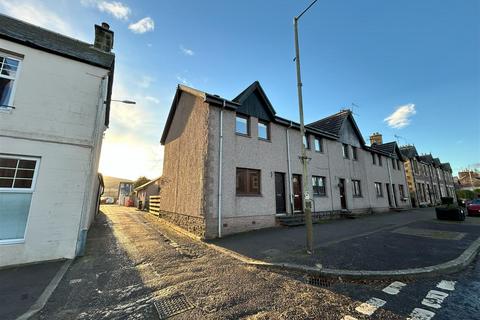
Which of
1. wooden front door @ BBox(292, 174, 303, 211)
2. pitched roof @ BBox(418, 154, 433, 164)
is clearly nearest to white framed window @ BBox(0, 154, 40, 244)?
wooden front door @ BBox(292, 174, 303, 211)

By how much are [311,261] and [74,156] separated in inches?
320

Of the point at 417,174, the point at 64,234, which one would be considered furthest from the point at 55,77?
the point at 417,174

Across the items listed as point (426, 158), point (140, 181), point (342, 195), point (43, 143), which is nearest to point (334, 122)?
point (342, 195)

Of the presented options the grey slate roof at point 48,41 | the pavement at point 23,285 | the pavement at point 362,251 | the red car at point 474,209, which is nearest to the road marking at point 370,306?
the pavement at point 362,251

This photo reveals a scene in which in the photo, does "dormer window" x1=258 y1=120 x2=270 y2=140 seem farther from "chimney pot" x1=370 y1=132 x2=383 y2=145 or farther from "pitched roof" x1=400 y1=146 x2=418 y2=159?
"pitched roof" x1=400 y1=146 x2=418 y2=159

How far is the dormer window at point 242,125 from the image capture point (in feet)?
38.4

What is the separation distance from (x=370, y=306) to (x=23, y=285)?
7.15 metres

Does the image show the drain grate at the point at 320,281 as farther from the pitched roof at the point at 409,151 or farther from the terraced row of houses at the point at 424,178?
the pitched roof at the point at 409,151

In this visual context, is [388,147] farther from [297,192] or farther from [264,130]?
[264,130]

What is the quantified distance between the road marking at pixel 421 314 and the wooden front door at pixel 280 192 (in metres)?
8.75

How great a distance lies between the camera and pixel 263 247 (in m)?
7.49

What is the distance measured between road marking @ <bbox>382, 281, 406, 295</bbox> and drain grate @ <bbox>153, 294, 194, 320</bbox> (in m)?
3.90

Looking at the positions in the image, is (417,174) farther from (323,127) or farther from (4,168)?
(4,168)

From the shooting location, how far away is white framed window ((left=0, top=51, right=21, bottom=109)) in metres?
6.34
